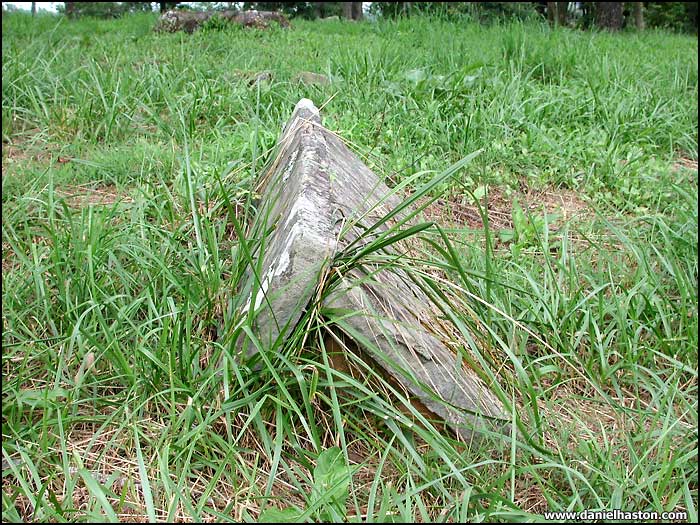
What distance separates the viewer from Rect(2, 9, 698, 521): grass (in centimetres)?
192

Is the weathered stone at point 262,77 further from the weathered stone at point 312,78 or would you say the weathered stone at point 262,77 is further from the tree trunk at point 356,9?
the tree trunk at point 356,9

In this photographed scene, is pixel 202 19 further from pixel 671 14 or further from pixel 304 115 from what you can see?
pixel 671 14

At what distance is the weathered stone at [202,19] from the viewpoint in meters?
6.81

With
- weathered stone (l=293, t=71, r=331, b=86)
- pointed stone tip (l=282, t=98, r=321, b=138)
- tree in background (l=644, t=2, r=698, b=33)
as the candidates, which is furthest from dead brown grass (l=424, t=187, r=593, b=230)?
tree in background (l=644, t=2, r=698, b=33)

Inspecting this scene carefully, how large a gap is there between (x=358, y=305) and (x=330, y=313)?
0.29 ft

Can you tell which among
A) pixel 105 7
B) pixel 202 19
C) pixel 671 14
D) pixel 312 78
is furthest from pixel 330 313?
pixel 671 14

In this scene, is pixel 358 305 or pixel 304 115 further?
pixel 304 115

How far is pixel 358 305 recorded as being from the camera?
2.00 meters

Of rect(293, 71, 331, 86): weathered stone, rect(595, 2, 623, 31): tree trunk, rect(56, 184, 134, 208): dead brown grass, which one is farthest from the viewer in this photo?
rect(595, 2, 623, 31): tree trunk

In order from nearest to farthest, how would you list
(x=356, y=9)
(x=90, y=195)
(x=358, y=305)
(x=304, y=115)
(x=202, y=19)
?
(x=358, y=305) < (x=304, y=115) < (x=90, y=195) < (x=202, y=19) < (x=356, y=9)

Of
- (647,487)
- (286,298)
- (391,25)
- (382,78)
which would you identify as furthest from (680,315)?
(391,25)

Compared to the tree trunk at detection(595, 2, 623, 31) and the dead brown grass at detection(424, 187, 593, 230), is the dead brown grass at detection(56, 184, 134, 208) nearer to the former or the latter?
the dead brown grass at detection(424, 187, 593, 230)

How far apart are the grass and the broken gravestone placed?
72 millimetres

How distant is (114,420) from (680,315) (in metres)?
2.18
